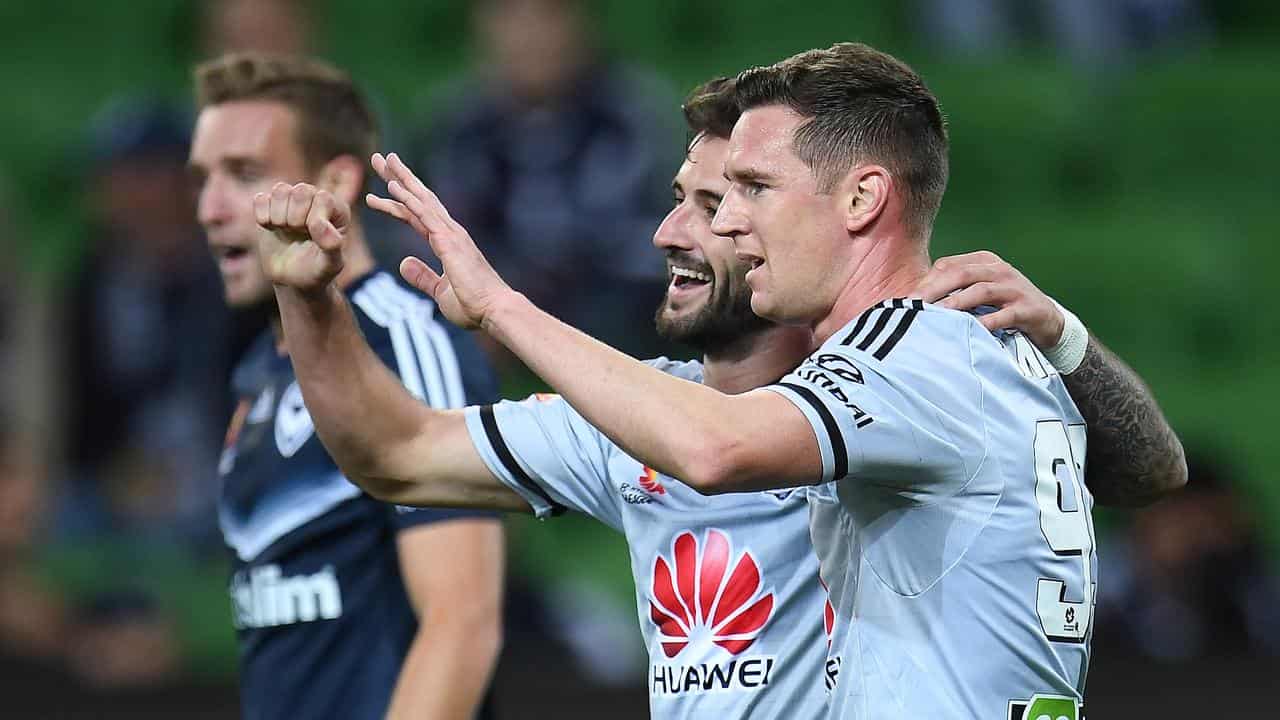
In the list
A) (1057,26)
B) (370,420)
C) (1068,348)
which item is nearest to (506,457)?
(370,420)

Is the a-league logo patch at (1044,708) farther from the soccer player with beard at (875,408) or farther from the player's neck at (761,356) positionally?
the player's neck at (761,356)

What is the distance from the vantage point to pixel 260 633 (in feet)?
10.6

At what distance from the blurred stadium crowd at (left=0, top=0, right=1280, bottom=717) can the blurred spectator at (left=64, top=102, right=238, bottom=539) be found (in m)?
0.01

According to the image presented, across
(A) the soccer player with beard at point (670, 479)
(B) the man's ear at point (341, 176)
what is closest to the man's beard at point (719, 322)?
(A) the soccer player with beard at point (670, 479)

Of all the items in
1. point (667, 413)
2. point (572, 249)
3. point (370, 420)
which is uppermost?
point (667, 413)

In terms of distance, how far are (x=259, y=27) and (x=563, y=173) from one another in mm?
1286

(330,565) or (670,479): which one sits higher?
(670,479)

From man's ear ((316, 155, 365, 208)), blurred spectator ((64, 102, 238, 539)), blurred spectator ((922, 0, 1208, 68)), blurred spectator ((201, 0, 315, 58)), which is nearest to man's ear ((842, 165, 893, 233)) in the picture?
man's ear ((316, 155, 365, 208))

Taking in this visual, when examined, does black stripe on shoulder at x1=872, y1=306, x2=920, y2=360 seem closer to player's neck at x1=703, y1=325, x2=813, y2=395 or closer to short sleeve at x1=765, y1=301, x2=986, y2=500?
short sleeve at x1=765, y1=301, x2=986, y2=500

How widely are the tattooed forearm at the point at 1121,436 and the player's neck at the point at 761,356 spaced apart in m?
0.46

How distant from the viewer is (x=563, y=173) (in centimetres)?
665

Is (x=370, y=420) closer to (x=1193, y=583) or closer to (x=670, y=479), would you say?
(x=670, y=479)

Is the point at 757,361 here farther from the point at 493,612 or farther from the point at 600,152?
the point at 600,152

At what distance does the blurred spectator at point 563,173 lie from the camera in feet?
21.1
